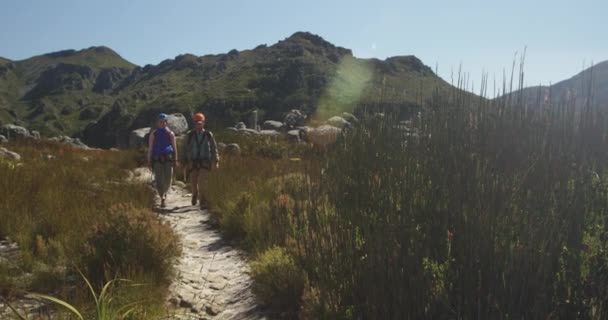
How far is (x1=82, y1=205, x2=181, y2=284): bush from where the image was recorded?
4.29m

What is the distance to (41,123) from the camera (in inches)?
6250

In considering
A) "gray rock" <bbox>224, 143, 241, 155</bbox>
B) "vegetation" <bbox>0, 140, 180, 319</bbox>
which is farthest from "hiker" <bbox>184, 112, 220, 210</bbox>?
"gray rock" <bbox>224, 143, 241, 155</bbox>

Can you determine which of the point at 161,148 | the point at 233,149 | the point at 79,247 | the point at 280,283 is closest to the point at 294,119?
the point at 233,149

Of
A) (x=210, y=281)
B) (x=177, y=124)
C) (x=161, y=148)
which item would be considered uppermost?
(x=177, y=124)

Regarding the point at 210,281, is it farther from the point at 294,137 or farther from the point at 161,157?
the point at 294,137

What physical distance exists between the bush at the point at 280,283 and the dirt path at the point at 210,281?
16 cm

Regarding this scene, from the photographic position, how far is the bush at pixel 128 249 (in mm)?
4294

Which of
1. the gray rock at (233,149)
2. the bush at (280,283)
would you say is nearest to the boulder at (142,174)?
the gray rock at (233,149)

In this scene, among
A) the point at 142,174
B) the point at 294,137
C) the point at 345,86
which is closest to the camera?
the point at 142,174

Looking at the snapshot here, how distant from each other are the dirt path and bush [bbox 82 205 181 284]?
0.85 feet

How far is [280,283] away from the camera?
4215 millimetres

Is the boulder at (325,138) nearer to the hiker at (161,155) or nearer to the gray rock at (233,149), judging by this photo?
the hiker at (161,155)

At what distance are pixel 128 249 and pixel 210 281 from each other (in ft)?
3.22

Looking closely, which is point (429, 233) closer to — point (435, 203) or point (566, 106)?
point (435, 203)
